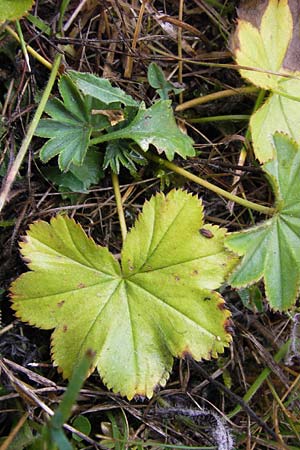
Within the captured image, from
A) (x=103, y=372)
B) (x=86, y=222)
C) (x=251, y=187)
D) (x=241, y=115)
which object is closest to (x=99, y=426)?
(x=103, y=372)

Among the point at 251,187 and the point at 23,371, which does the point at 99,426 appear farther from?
the point at 251,187

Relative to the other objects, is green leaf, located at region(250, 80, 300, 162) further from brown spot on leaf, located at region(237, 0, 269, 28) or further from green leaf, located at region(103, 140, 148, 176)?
green leaf, located at region(103, 140, 148, 176)

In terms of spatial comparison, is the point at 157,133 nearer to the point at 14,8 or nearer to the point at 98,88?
the point at 98,88

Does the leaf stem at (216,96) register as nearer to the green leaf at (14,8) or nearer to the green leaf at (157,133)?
the green leaf at (157,133)

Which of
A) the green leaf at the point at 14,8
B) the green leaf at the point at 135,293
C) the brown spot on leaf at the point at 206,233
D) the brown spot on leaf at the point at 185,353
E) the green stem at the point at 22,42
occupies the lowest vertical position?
the brown spot on leaf at the point at 185,353

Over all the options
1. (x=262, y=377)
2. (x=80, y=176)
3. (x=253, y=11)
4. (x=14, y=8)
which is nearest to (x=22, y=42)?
(x=14, y=8)

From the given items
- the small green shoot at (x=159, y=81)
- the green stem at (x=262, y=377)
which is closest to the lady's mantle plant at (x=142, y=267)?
the small green shoot at (x=159, y=81)

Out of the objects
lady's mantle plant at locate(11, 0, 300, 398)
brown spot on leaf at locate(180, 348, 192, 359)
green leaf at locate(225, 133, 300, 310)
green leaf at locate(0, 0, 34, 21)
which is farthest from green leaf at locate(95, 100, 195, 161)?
brown spot on leaf at locate(180, 348, 192, 359)
